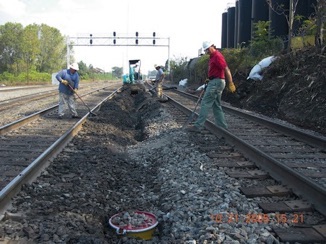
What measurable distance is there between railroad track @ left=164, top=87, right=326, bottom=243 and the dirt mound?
5.37 feet

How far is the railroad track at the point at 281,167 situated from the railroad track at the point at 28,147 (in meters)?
2.73

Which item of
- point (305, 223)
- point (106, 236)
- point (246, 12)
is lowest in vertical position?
point (106, 236)

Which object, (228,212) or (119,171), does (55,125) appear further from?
(228,212)

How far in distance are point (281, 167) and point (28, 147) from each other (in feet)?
16.2

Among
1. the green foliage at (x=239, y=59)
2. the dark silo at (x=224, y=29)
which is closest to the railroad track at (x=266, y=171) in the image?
the green foliage at (x=239, y=59)

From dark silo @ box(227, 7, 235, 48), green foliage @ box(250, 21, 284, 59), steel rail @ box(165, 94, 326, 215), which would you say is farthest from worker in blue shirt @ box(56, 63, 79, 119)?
dark silo @ box(227, 7, 235, 48)

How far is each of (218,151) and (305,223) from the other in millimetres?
3216

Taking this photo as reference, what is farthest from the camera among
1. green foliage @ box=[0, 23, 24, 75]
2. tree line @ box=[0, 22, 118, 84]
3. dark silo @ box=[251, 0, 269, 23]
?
green foliage @ box=[0, 23, 24, 75]

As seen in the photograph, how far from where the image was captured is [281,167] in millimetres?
5012

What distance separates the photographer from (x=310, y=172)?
539 centimetres

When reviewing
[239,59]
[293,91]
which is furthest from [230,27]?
[293,91]

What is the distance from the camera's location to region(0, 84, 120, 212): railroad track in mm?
4965

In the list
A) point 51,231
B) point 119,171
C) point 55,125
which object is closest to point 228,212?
point 51,231

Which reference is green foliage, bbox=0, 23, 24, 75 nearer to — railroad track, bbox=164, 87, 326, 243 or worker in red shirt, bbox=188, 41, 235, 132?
worker in red shirt, bbox=188, 41, 235, 132
